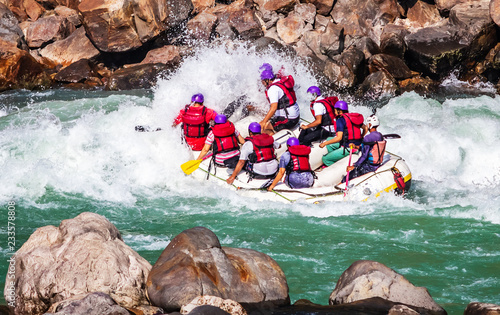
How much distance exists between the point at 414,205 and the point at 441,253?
1.97 meters

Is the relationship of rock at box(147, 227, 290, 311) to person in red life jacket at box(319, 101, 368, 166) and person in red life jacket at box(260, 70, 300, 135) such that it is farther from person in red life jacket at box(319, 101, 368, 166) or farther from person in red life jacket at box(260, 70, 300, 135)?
person in red life jacket at box(260, 70, 300, 135)

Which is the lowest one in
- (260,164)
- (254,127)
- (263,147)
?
(260,164)

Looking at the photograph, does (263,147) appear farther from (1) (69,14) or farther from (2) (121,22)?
(1) (69,14)

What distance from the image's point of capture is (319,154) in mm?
10078

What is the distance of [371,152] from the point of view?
9367 millimetres

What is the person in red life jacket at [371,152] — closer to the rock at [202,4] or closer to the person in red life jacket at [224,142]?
the person in red life jacket at [224,142]

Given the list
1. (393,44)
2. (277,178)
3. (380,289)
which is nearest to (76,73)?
(393,44)

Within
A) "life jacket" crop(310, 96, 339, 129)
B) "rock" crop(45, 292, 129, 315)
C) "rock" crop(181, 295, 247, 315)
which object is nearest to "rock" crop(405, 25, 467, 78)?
"life jacket" crop(310, 96, 339, 129)

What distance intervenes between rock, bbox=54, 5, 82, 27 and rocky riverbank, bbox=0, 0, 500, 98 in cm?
6

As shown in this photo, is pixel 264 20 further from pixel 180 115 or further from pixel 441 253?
pixel 441 253

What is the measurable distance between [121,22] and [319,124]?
1280cm

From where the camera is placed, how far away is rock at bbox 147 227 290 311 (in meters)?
5.40

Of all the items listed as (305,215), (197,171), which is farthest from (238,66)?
(305,215)

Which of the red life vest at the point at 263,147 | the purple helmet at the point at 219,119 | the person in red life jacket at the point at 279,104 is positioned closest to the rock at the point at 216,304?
the red life vest at the point at 263,147
